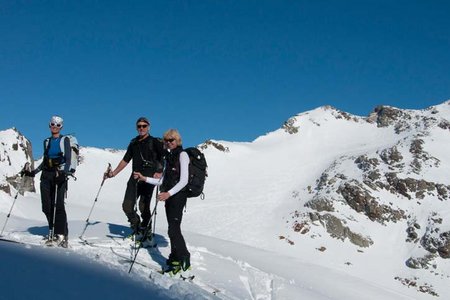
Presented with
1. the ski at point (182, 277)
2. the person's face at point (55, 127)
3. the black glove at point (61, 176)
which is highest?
the person's face at point (55, 127)

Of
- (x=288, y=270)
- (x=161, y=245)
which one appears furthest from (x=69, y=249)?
(x=288, y=270)

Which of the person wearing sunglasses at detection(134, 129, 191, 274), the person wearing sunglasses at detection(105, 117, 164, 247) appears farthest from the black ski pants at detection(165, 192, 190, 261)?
the person wearing sunglasses at detection(105, 117, 164, 247)

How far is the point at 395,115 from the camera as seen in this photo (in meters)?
78.2

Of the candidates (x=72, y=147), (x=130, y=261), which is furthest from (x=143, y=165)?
(x=130, y=261)

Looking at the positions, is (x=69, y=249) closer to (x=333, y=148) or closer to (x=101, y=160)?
(x=101, y=160)

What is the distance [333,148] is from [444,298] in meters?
35.6

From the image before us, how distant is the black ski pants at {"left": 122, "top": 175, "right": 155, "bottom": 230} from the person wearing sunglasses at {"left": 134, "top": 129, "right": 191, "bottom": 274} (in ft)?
5.70

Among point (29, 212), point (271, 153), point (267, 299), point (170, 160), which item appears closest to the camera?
point (170, 160)

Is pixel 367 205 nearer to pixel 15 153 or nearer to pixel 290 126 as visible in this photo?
pixel 290 126

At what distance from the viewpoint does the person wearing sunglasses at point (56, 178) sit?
9.52m

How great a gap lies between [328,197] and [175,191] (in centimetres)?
4451

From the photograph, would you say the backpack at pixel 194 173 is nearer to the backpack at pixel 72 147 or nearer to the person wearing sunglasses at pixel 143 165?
the person wearing sunglasses at pixel 143 165

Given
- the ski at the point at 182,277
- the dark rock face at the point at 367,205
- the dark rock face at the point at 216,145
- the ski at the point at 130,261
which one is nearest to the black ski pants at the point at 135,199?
the ski at the point at 130,261

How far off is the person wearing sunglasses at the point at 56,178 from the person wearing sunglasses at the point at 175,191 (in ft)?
7.99
